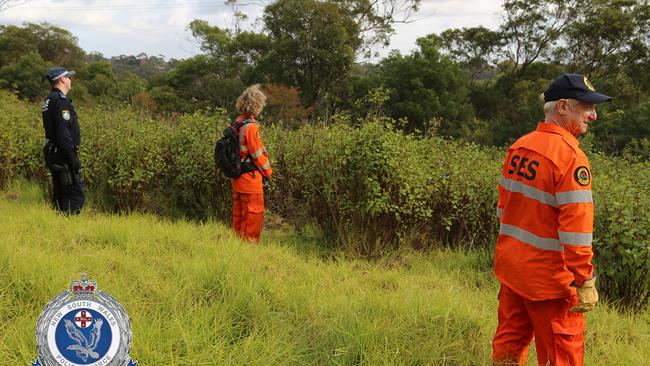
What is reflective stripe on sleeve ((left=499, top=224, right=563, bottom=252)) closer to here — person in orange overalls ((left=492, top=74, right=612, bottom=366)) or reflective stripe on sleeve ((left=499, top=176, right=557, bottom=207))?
person in orange overalls ((left=492, top=74, right=612, bottom=366))

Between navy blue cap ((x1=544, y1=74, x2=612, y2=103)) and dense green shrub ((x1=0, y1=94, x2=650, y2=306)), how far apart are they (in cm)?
190

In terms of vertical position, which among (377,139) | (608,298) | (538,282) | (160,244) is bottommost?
(608,298)

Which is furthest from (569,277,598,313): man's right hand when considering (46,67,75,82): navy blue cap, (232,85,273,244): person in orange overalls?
(46,67,75,82): navy blue cap

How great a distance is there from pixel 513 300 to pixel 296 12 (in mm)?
31207

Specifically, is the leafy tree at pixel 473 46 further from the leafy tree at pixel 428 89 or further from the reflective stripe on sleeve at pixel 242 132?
the reflective stripe on sleeve at pixel 242 132

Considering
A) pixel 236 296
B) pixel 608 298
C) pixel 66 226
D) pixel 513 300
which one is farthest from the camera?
pixel 66 226

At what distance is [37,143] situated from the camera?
6680 mm

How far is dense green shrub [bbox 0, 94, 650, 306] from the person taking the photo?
3.87 meters

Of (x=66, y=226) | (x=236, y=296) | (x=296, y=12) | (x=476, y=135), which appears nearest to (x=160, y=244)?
(x=66, y=226)

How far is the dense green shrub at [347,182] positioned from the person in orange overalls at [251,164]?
74cm

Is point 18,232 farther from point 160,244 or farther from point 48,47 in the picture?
point 48,47

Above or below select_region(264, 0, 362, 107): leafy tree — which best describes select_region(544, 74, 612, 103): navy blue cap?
below

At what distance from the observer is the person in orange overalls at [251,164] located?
4.78 m

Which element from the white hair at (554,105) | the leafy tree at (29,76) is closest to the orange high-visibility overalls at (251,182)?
the white hair at (554,105)
